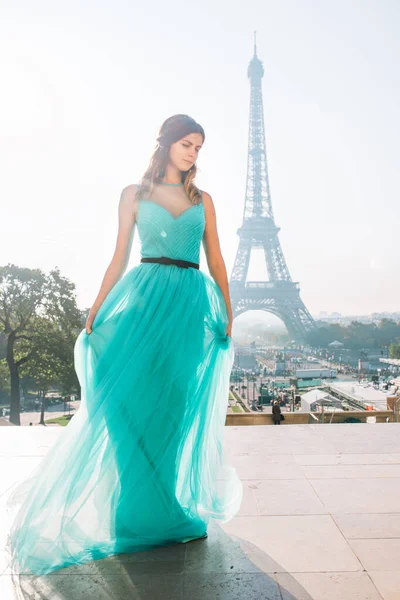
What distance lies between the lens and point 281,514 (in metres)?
2.43

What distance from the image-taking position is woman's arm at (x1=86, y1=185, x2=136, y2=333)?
7.18 feet

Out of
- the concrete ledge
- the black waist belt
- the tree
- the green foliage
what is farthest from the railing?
the green foliage

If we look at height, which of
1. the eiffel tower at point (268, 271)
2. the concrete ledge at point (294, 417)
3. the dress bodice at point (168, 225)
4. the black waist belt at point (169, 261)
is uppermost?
the eiffel tower at point (268, 271)

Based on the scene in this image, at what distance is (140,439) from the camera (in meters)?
1.98

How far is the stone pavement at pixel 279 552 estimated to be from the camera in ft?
5.59

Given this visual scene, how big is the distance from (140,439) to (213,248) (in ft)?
2.90

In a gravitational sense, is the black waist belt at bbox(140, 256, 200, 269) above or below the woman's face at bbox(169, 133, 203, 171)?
below

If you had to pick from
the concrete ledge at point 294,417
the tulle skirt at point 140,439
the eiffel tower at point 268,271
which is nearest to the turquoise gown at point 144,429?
the tulle skirt at point 140,439

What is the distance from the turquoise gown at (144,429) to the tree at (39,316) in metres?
14.1

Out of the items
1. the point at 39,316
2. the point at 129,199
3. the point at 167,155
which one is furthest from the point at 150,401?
the point at 39,316

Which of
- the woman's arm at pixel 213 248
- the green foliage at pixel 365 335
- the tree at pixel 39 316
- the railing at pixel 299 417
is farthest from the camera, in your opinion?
the green foliage at pixel 365 335

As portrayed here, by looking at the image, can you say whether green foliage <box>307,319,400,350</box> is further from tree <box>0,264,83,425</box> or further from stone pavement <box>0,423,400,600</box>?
stone pavement <box>0,423,400,600</box>

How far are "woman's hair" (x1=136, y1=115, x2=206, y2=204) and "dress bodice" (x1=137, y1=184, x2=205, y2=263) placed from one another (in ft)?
0.13

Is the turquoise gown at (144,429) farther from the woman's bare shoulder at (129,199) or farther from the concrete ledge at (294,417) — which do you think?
the concrete ledge at (294,417)
